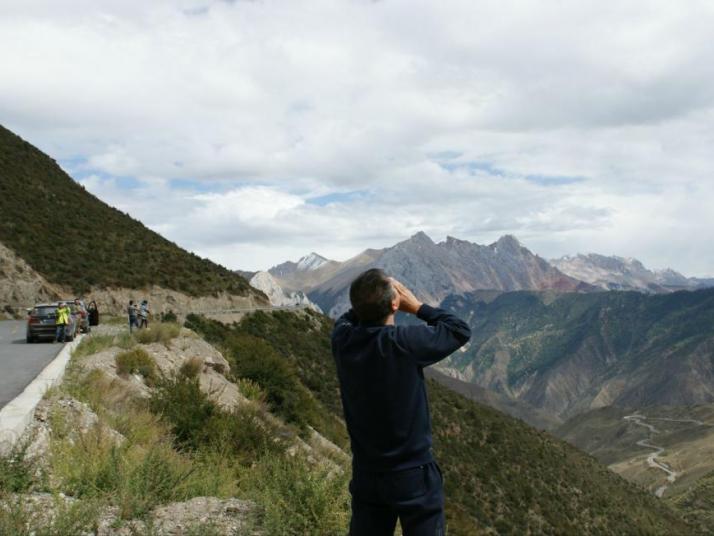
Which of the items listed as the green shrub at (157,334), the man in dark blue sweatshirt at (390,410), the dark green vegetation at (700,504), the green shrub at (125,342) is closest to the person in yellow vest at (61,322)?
the green shrub at (157,334)

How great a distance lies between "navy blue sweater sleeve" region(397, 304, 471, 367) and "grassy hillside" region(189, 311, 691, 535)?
2569 centimetres

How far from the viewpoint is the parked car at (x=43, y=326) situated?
23.9 metres

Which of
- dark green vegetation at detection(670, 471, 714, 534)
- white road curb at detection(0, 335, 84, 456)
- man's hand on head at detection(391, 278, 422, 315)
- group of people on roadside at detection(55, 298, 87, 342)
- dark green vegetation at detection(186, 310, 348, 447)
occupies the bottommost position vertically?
dark green vegetation at detection(670, 471, 714, 534)

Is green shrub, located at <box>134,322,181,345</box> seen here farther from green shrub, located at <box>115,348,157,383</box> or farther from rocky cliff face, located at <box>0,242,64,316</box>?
rocky cliff face, located at <box>0,242,64,316</box>

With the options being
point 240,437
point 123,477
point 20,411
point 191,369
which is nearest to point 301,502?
point 123,477

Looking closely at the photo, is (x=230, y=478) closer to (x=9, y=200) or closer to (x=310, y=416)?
(x=310, y=416)

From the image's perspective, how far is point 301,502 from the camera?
649 centimetres

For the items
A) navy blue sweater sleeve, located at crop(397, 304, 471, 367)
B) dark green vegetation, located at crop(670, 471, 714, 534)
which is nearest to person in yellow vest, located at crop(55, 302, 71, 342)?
navy blue sweater sleeve, located at crop(397, 304, 471, 367)

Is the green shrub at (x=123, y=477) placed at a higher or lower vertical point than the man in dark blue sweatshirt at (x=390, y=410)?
lower

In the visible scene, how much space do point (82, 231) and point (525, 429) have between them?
4372 centimetres

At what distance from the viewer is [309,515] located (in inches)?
249

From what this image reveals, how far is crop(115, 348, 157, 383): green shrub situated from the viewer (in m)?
14.2

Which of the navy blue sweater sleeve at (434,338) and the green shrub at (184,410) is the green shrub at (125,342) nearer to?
the green shrub at (184,410)

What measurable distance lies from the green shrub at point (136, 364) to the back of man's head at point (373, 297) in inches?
444
